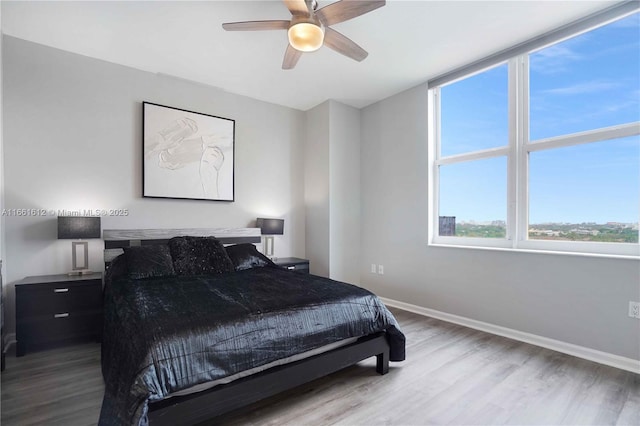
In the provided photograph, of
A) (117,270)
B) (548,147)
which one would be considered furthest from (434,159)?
(117,270)

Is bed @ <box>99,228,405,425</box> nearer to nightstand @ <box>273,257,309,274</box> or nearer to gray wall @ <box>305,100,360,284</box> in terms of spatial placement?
nightstand @ <box>273,257,309,274</box>

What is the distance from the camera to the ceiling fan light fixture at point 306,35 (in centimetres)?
206

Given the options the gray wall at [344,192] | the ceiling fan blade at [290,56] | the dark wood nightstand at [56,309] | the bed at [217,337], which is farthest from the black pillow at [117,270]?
the gray wall at [344,192]

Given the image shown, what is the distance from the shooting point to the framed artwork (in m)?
3.52

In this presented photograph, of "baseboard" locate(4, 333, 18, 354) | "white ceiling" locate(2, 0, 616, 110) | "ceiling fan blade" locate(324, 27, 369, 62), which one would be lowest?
"baseboard" locate(4, 333, 18, 354)

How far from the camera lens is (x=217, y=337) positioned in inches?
62.6

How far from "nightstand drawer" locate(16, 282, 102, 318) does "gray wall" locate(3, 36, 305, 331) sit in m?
0.44

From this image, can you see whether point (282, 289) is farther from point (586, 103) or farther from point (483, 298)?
point (586, 103)

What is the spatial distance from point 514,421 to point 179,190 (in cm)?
374

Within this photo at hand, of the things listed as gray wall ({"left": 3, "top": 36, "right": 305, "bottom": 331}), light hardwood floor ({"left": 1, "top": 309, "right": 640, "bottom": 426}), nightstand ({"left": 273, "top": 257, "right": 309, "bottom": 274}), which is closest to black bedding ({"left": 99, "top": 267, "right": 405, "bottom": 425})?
light hardwood floor ({"left": 1, "top": 309, "right": 640, "bottom": 426})

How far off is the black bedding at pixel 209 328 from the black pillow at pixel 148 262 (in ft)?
0.47

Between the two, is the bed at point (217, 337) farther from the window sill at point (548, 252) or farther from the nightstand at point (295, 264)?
the window sill at point (548, 252)

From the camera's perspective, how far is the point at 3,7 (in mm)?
2490

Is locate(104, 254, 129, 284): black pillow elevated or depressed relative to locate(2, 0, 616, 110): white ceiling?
depressed
